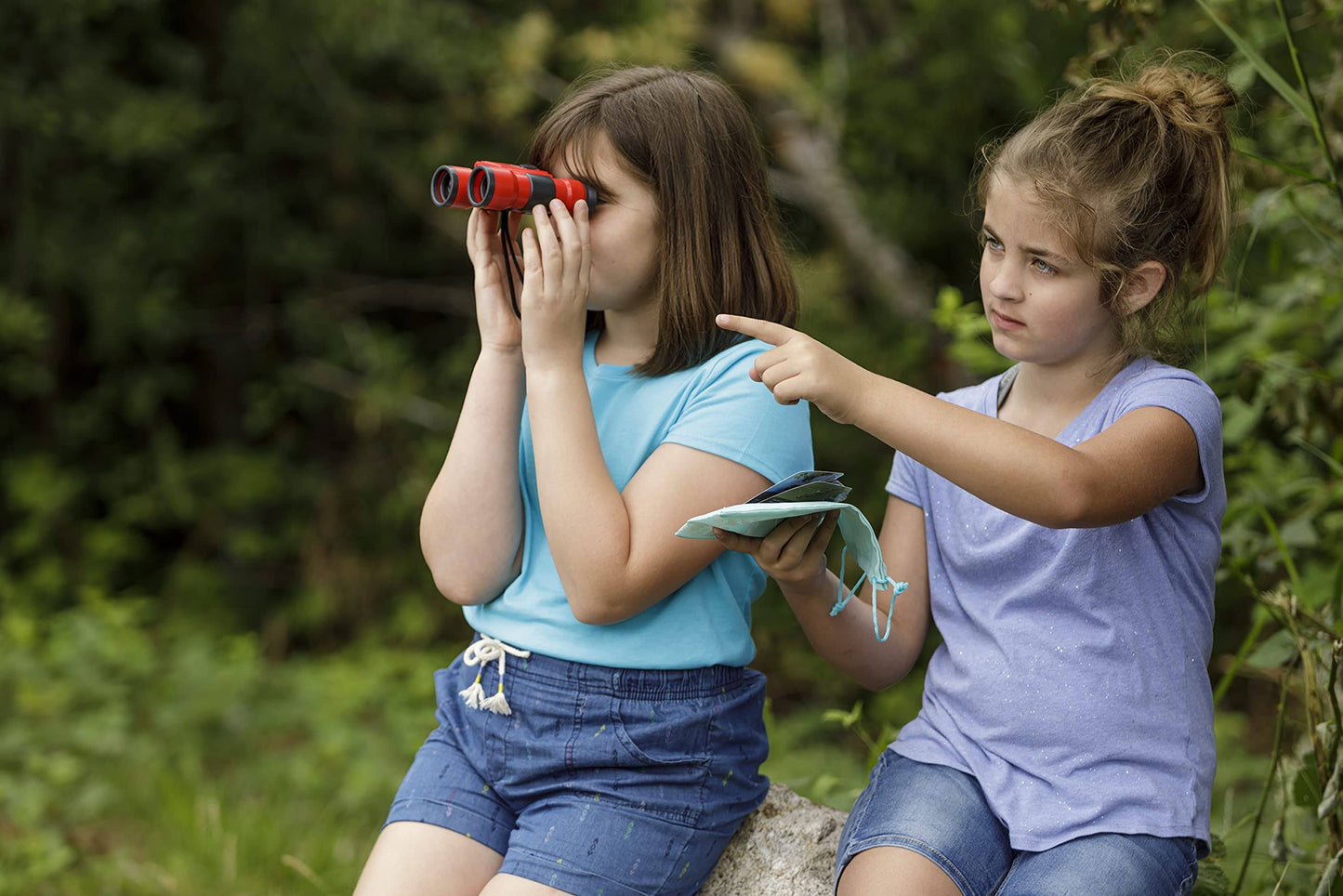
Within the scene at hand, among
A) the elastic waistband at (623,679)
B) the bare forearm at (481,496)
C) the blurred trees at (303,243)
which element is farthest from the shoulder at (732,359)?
the blurred trees at (303,243)

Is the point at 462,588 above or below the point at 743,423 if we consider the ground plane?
below

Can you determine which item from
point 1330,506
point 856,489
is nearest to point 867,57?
point 856,489

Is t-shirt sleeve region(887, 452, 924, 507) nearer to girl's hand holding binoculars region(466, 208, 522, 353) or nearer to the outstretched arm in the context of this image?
the outstretched arm

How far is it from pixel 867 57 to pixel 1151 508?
3.59 metres

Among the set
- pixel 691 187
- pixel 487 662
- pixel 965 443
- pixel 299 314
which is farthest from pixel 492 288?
pixel 299 314

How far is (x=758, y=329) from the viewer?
1347mm

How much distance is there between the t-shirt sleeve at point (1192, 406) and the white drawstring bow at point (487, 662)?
0.86 metres

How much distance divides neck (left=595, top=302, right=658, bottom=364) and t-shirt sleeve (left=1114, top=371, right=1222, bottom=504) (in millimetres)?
641

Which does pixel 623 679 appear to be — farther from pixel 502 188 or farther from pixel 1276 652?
pixel 1276 652

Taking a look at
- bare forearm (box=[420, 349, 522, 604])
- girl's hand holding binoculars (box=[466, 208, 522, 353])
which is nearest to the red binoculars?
Answer: girl's hand holding binoculars (box=[466, 208, 522, 353])

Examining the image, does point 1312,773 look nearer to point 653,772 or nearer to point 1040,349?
point 1040,349

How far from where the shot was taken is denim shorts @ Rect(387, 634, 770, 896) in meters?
1.50

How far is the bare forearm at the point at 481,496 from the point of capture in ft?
5.46

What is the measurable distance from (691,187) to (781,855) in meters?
0.94
